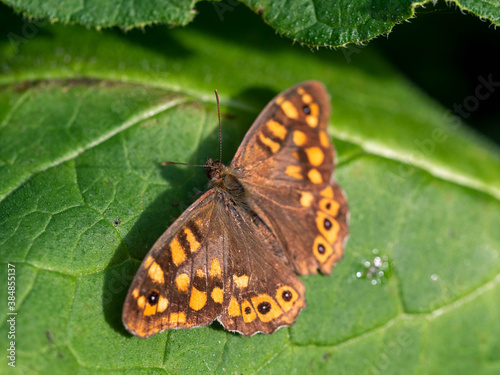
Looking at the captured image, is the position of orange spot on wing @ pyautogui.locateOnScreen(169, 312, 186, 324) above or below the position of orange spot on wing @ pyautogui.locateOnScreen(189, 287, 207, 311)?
below

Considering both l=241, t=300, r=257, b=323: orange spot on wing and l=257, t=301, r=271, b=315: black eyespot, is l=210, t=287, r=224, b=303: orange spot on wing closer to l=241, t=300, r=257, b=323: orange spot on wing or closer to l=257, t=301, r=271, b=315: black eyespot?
l=241, t=300, r=257, b=323: orange spot on wing

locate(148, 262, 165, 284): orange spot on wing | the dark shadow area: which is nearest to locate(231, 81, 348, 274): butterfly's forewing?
locate(148, 262, 165, 284): orange spot on wing

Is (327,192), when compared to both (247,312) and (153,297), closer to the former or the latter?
(247,312)

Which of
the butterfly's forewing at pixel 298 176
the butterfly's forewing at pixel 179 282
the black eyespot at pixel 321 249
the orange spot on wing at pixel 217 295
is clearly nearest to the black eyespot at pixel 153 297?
the butterfly's forewing at pixel 179 282

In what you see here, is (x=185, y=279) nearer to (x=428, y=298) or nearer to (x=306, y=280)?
(x=306, y=280)

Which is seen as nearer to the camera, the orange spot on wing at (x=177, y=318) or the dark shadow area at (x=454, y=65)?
the orange spot on wing at (x=177, y=318)

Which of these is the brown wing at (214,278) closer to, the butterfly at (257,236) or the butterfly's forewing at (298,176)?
the butterfly at (257,236)

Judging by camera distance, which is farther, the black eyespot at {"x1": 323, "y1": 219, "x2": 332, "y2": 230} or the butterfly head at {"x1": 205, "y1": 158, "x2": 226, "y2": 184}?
the black eyespot at {"x1": 323, "y1": 219, "x2": 332, "y2": 230}
